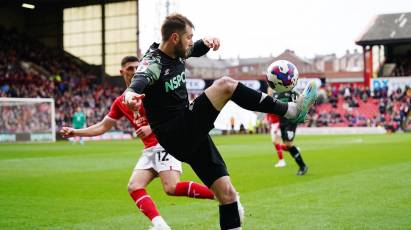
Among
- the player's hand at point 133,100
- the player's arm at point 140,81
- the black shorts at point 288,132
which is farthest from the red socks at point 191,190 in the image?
the black shorts at point 288,132

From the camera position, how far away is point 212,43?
6473mm

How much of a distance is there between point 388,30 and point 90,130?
60.8m

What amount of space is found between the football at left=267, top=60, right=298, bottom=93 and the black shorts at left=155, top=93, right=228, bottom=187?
117 cm

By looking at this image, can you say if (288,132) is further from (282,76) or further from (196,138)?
(196,138)

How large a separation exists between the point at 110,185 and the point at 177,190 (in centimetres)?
603

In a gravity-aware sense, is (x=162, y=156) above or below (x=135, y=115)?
below

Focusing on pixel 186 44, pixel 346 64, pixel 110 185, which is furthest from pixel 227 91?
pixel 346 64

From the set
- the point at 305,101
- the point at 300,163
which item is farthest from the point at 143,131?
the point at 300,163

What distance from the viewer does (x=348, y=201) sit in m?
9.63

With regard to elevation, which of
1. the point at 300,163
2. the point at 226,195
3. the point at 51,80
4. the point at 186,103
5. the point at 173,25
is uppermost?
the point at 51,80

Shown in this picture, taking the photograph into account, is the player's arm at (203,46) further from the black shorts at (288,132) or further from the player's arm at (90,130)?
the black shorts at (288,132)

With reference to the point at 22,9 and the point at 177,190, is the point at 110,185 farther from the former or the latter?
the point at 22,9

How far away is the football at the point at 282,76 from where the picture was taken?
6.60 m

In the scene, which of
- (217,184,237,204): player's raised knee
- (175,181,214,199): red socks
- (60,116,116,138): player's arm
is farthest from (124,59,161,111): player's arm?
(175,181,214,199): red socks
